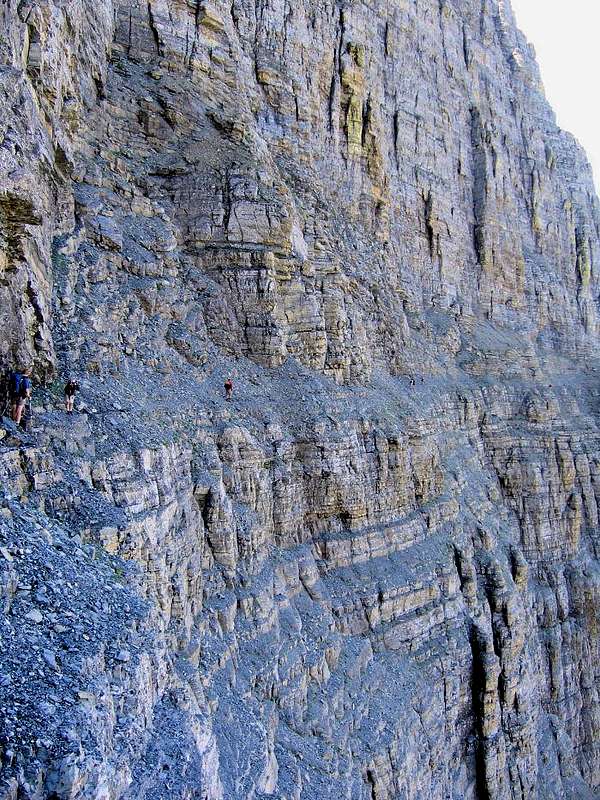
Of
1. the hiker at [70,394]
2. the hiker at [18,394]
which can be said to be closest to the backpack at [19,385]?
the hiker at [18,394]

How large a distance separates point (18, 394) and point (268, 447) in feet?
31.4

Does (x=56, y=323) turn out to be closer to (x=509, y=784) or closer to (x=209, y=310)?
(x=209, y=310)

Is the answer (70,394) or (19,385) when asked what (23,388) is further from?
(70,394)

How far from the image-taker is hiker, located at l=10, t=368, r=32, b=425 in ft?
34.9

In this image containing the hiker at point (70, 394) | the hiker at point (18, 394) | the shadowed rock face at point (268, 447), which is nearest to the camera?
the shadowed rock face at point (268, 447)

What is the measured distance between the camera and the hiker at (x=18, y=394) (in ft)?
34.9

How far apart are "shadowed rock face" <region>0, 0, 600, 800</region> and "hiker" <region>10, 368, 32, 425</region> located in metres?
0.53

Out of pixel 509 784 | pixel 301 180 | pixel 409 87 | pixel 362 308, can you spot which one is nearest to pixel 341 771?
pixel 509 784

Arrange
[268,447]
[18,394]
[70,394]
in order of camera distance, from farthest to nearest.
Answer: [268,447], [70,394], [18,394]

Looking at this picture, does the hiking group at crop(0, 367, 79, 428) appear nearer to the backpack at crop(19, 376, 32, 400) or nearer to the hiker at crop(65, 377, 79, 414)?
the backpack at crop(19, 376, 32, 400)

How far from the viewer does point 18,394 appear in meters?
10.7

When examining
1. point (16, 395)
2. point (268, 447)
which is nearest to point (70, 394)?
point (16, 395)

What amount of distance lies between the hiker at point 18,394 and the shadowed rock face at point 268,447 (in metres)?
0.53

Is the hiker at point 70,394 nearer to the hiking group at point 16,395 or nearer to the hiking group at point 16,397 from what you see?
the hiking group at point 16,395
